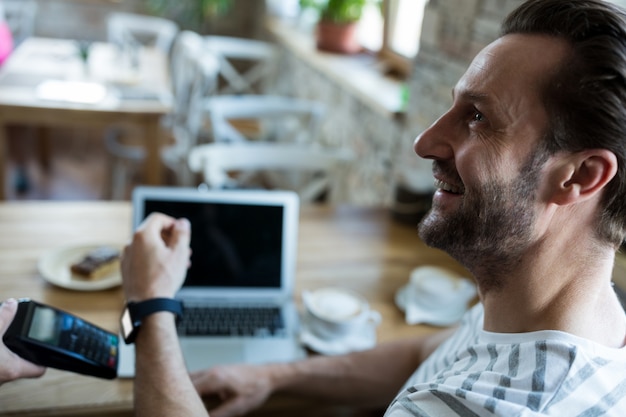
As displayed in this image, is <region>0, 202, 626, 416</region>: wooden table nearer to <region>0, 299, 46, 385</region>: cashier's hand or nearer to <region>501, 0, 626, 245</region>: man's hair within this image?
<region>0, 299, 46, 385</region>: cashier's hand

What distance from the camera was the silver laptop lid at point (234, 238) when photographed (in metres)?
1.36

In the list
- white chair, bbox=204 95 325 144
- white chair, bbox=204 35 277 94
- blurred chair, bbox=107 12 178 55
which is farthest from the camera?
blurred chair, bbox=107 12 178 55

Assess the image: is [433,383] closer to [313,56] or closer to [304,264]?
[304,264]

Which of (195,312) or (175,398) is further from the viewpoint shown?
(195,312)

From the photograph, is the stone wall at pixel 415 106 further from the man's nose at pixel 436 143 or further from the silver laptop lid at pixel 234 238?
the man's nose at pixel 436 143

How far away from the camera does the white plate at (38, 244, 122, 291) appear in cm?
136

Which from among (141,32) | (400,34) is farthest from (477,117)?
(141,32)

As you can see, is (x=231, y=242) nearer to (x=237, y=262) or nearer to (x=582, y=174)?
(x=237, y=262)

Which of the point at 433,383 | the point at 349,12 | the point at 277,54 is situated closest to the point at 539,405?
the point at 433,383

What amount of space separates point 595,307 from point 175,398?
25.0 inches

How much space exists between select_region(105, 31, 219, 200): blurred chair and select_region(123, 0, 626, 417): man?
7.65 ft

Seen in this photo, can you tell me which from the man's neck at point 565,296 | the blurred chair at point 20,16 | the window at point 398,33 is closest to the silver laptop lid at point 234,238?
the man's neck at point 565,296

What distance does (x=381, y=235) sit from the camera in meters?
1.82

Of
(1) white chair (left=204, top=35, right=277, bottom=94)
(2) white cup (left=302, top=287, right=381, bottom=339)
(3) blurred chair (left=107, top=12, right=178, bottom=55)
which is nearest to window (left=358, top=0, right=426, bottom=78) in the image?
(1) white chair (left=204, top=35, right=277, bottom=94)
